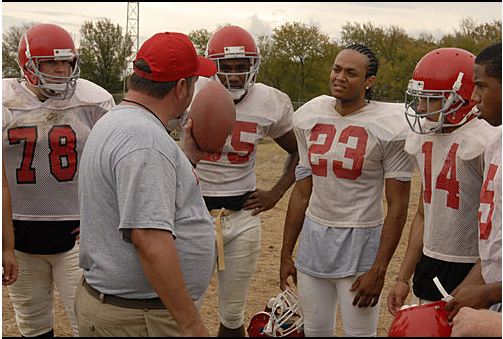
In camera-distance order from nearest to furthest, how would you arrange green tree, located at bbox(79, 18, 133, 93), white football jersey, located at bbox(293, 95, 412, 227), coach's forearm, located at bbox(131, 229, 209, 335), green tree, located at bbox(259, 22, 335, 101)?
coach's forearm, located at bbox(131, 229, 209, 335) < white football jersey, located at bbox(293, 95, 412, 227) < green tree, located at bbox(79, 18, 133, 93) < green tree, located at bbox(259, 22, 335, 101)

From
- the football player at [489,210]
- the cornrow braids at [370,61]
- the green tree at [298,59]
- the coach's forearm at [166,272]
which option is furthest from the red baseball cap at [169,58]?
the green tree at [298,59]

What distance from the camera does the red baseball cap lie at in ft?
8.35

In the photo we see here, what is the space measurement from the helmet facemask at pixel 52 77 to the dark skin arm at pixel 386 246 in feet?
6.36

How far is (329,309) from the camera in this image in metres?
3.79

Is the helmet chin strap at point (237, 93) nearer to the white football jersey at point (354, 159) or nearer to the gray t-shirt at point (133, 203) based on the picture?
the white football jersey at point (354, 159)

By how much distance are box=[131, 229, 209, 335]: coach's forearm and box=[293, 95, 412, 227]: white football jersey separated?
1.55m

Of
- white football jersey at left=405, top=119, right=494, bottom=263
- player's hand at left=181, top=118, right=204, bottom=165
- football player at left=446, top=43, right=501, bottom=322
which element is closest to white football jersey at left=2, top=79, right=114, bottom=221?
player's hand at left=181, top=118, right=204, bottom=165

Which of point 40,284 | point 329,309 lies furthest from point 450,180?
point 40,284

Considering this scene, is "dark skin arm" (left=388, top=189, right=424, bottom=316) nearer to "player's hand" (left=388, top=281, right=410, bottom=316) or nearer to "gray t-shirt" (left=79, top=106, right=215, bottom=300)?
"player's hand" (left=388, top=281, right=410, bottom=316)

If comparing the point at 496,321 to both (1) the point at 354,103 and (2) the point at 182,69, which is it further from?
(1) the point at 354,103

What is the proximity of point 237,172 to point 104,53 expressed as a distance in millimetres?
20899

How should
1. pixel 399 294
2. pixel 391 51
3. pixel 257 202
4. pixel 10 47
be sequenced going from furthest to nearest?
1. pixel 391 51
2. pixel 10 47
3. pixel 257 202
4. pixel 399 294

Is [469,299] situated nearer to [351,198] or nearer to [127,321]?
[351,198]

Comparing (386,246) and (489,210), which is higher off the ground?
(489,210)
